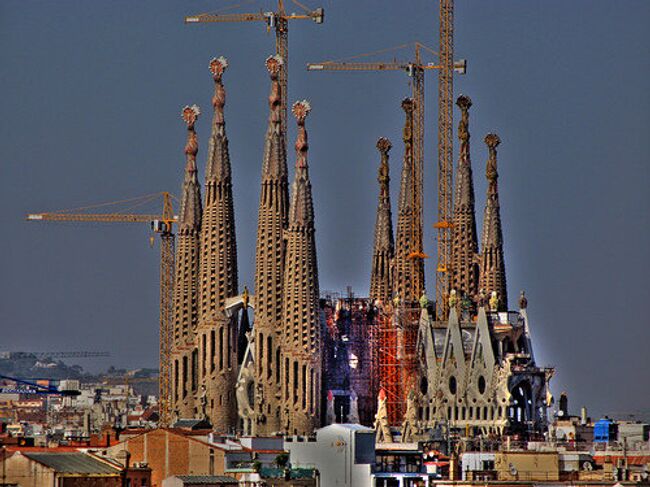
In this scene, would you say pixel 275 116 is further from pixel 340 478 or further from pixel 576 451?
pixel 340 478

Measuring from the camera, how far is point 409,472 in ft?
459

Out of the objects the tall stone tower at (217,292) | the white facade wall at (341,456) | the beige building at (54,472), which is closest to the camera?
the beige building at (54,472)

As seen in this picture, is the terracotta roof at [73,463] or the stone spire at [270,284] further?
the stone spire at [270,284]

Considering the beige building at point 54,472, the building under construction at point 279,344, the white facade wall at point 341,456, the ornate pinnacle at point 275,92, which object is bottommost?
the beige building at point 54,472

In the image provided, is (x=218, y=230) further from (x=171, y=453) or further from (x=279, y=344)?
(x=171, y=453)

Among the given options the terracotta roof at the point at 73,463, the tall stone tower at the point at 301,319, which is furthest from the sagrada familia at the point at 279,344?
the terracotta roof at the point at 73,463

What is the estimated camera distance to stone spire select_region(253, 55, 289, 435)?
19162 cm

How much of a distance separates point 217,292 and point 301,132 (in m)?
12.8

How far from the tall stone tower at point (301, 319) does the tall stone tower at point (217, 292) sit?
5.64 meters

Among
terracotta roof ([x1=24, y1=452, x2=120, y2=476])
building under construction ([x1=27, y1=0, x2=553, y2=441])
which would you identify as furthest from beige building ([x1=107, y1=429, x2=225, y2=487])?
building under construction ([x1=27, y1=0, x2=553, y2=441])

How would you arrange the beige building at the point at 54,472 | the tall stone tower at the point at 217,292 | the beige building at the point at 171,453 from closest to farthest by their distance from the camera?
the beige building at the point at 54,472
the beige building at the point at 171,453
the tall stone tower at the point at 217,292

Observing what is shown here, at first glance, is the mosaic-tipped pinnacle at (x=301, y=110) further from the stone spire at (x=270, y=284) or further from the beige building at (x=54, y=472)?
the beige building at (x=54, y=472)

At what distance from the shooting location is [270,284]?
192 metres

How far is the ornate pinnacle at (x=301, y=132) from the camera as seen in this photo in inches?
7569
